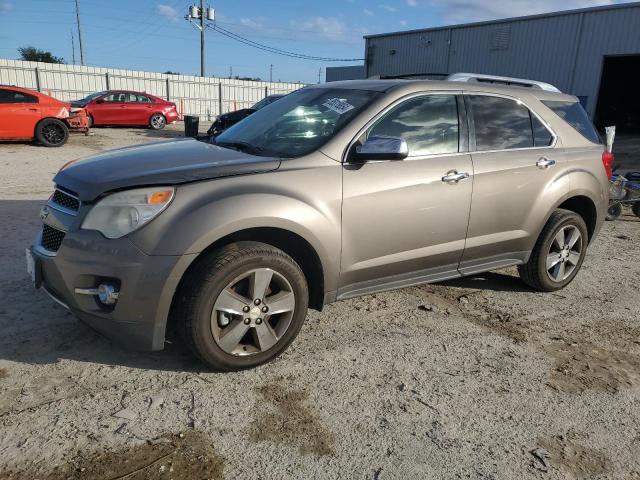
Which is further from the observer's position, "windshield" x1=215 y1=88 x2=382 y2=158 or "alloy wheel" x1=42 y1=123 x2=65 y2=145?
"alloy wheel" x1=42 y1=123 x2=65 y2=145

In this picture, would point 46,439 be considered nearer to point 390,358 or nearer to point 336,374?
point 336,374

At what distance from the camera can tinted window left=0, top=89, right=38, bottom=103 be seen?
12672mm

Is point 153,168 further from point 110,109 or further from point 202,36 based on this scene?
point 202,36

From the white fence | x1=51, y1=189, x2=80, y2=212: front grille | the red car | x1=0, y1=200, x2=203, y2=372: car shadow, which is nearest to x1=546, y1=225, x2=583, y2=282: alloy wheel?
x1=0, y1=200, x2=203, y2=372: car shadow

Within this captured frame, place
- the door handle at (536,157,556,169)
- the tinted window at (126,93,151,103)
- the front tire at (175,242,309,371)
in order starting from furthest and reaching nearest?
the tinted window at (126,93,151,103)
the door handle at (536,157,556,169)
the front tire at (175,242,309,371)

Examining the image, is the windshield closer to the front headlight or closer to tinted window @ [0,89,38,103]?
the front headlight

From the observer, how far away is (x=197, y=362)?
3.22m

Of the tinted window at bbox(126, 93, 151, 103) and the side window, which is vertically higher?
the tinted window at bbox(126, 93, 151, 103)

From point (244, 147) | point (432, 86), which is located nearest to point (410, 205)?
point (432, 86)

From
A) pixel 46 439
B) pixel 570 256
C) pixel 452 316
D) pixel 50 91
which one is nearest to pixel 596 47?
pixel 570 256

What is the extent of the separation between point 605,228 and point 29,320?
7.30 m

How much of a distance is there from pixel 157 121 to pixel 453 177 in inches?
791

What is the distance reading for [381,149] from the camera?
3.20 meters

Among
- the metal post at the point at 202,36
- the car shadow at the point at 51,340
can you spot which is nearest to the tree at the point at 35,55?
the metal post at the point at 202,36
